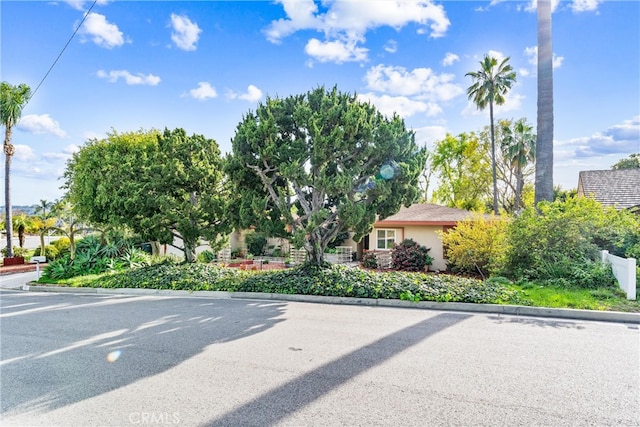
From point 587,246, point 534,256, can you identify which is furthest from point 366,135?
point 587,246

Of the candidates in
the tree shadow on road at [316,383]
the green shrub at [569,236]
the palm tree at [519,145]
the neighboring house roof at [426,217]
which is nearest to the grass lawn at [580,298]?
the green shrub at [569,236]

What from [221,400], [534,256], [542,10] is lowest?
[221,400]

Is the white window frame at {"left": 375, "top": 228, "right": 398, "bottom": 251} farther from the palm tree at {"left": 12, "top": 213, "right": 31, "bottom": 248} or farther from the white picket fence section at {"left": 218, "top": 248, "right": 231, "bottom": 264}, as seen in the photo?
the palm tree at {"left": 12, "top": 213, "right": 31, "bottom": 248}

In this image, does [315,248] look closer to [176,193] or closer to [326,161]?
[326,161]

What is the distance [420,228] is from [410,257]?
177 centimetres

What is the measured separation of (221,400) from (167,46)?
12.0 m

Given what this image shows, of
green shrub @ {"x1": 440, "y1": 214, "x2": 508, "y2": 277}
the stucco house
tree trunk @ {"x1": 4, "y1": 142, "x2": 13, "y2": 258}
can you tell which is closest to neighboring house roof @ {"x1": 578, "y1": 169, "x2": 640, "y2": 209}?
green shrub @ {"x1": 440, "y1": 214, "x2": 508, "y2": 277}

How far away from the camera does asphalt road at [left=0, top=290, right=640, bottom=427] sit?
11.3ft

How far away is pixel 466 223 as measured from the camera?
46.4 feet

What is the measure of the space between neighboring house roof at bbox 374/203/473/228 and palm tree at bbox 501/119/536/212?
43.2 feet

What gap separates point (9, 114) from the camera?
→ 1947cm

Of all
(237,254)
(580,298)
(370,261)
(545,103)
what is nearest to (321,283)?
(580,298)

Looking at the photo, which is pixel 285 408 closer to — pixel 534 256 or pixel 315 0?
pixel 534 256

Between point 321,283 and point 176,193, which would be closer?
point 321,283
